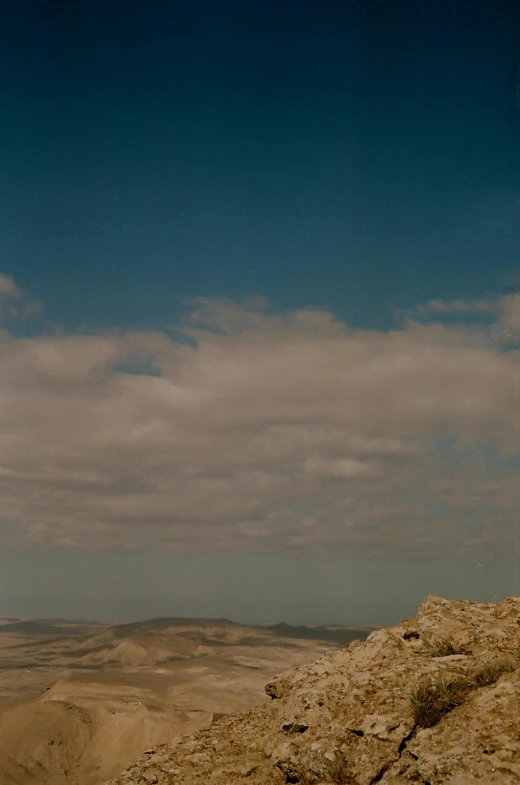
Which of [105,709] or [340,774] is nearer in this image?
[340,774]

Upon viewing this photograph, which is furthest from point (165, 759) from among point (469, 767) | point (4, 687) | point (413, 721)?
point (4, 687)

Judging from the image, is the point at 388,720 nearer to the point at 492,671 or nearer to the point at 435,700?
the point at 435,700

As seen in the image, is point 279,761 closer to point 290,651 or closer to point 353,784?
point 353,784

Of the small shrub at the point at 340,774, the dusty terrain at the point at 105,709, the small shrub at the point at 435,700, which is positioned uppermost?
the small shrub at the point at 435,700

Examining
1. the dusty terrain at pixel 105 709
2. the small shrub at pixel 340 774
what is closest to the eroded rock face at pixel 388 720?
the small shrub at pixel 340 774

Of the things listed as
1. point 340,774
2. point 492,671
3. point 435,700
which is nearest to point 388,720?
point 435,700

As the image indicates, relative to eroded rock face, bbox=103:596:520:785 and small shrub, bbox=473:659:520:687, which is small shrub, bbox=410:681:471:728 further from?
small shrub, bbox=473:659:520:687

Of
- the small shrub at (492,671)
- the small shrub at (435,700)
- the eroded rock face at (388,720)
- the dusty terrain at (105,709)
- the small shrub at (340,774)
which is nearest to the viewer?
the eroded rock face at (388,720)

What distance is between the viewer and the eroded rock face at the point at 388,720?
888 cm

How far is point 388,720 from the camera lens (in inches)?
391

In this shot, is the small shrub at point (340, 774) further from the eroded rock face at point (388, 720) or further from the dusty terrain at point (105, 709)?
the dusty terrain at point (105, 709)

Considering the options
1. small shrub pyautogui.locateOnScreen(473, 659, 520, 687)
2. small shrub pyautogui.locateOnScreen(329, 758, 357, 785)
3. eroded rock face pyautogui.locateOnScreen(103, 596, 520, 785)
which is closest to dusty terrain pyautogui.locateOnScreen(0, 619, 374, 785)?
eroded rock face pyautogui.locateOnScreen(103, 596, 520, 785)

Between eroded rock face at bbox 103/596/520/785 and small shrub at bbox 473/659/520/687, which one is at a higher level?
small shrub at bbox 473/659/520/687

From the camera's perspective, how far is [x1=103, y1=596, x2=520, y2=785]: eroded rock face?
29.1 feet
